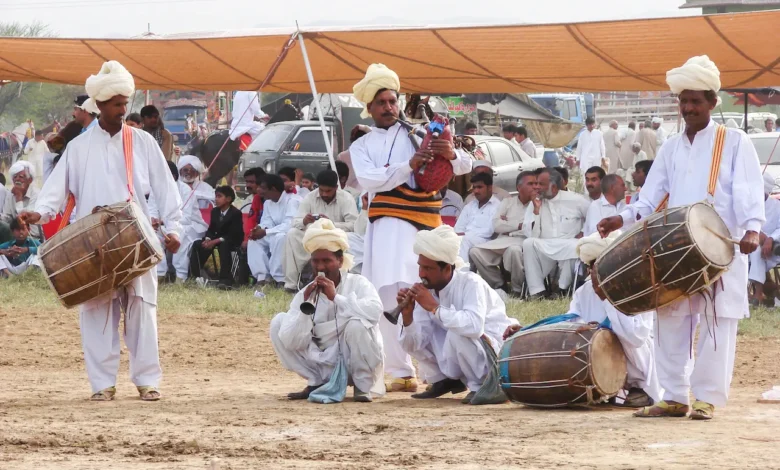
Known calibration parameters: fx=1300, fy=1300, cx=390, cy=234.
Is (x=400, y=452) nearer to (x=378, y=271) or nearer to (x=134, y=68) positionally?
(x=378, y=271)

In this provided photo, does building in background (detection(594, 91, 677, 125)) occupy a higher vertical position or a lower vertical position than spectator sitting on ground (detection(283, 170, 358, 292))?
higher

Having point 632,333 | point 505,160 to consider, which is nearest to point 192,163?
point 505,160

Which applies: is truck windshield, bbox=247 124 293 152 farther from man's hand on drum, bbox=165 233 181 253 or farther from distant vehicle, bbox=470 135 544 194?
man's hand on drum, bbox=165 233 181 253

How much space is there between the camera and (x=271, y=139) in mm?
22688

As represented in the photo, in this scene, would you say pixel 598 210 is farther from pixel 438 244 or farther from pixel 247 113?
pixel 247 113

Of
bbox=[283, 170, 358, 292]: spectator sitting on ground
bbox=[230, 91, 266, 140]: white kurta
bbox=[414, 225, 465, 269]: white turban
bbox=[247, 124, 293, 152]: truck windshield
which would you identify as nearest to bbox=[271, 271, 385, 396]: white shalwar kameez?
bbox=[414, 225, 465, 269]: white turban

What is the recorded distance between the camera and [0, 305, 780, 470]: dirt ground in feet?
17.3

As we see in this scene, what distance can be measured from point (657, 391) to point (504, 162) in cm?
1298

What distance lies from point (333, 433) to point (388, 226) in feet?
6.34

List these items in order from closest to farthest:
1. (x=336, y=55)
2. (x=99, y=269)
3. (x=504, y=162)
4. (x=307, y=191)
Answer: (x=99, y=269), (x=336, y=55), (x=307, y=191), (x=504, y=162)

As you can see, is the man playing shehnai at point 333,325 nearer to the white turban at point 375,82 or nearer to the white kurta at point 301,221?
the white turban at point 375,82

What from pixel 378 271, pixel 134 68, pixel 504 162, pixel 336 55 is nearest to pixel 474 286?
pixel 378 271

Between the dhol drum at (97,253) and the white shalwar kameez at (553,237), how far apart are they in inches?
239

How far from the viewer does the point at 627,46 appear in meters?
12.0
